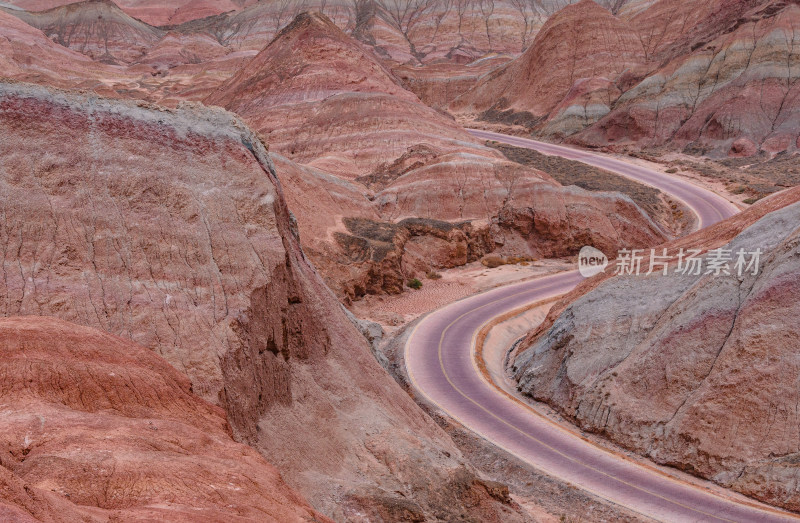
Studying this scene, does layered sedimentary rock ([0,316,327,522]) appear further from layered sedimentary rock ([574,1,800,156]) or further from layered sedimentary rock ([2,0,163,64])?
layered sedimentary rock ([2,0,163,64])

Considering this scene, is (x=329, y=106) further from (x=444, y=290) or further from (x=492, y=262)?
(x=444, y=290)

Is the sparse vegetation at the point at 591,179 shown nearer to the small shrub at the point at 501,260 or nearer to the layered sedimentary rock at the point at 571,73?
the small shrub at the point at 501,260

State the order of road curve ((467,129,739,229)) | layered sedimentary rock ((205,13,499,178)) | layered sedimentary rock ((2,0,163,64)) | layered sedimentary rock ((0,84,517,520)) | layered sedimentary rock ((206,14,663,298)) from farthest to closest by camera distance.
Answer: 1. layered sedimentary rock ((2,0,163,64))
2. layered sedimentary rock ((205,13,499,178))
3. road curve ((467,129,739,229))
4. layered sedimentary rock ((206,14,663,298))
5. layered sedimentary rock ((0,84,517,520))

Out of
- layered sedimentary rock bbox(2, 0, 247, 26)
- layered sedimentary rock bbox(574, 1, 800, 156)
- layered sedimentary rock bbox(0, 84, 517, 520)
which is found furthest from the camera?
layered sedimentary rock bbox(2, 0, 247, 26)

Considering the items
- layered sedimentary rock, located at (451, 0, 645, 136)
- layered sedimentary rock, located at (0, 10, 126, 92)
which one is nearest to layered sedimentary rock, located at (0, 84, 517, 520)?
layered sedimentary rock, located at (451, 0, 645, 136)

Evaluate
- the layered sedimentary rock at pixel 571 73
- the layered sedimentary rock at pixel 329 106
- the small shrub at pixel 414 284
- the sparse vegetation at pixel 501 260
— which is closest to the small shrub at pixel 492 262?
the sparse vegetation at pixel 501 260

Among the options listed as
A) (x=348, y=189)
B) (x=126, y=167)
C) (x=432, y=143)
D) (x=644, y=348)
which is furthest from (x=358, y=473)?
(x=432, y=143)
